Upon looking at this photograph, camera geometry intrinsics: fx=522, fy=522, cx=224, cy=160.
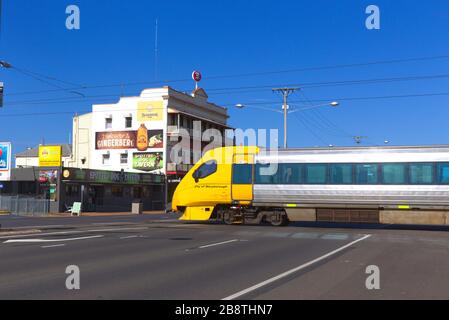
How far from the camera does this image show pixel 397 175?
22.2m

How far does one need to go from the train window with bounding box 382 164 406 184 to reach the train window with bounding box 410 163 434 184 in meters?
0.36

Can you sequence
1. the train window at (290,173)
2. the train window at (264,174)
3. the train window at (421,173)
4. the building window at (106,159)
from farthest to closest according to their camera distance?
1. the building window at (106,159)
2. the train window at (264,174)
3. the train window at (290,173)
4. the train window at (421,173)

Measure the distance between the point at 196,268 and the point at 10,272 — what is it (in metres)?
3.75

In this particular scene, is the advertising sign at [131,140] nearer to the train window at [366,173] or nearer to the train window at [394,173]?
the train window at [366,173]

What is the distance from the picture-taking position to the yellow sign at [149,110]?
199ft

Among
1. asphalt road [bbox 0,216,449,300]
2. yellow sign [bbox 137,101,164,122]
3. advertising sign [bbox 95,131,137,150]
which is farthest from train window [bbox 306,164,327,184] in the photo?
advertising sign [bbox 95,131,137,150]

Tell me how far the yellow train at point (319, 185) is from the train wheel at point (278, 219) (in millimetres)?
46

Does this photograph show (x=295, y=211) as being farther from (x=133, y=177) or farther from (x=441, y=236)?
(x=133, y=177)

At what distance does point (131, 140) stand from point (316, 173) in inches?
1643

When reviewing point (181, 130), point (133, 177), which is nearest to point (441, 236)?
point (133, 177)

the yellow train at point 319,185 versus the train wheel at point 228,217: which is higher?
the yellow train at point 319,185

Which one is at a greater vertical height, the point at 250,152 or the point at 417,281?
the point at 250,152

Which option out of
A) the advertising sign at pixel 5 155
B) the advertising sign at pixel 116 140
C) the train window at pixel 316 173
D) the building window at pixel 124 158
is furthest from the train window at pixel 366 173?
the building window at pixel 124 158

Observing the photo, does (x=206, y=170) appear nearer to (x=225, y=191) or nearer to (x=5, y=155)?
(x=225, y=191)
